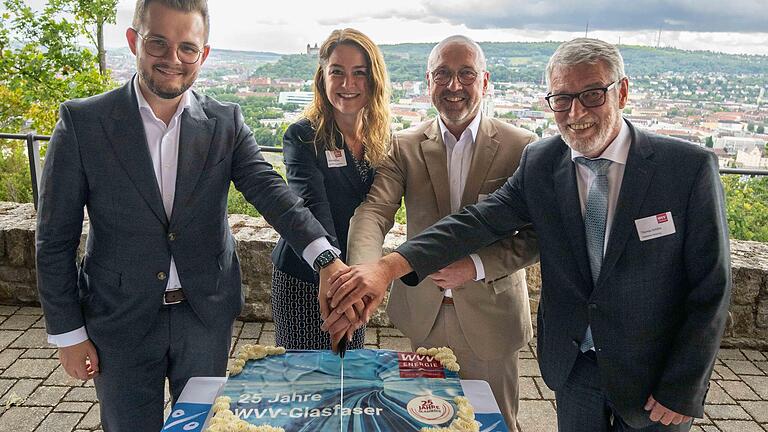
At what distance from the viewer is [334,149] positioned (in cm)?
251

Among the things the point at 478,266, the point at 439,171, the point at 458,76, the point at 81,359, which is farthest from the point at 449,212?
the point at 81,359

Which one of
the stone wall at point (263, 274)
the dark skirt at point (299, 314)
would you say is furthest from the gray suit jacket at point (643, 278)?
the stone wall at point (263, 274)

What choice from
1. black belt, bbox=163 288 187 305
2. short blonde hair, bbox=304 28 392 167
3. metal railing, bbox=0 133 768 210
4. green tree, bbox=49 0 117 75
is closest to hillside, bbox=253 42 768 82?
short blonde hair, bbox=304 28 392 167

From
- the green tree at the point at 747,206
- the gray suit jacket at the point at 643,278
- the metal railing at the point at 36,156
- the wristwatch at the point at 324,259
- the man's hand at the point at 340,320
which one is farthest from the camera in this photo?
the green tree at the point at 747,206

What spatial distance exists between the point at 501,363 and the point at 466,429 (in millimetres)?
863

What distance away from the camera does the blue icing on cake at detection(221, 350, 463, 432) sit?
5.14ft

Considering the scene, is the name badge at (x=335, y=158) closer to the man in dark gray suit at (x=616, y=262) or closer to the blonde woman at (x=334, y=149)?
the blonde woman at (x=334, y=149)

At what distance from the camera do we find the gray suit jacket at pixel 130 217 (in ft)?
6.16

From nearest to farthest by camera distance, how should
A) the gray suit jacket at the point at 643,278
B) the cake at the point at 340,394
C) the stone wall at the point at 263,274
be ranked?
the cake at the point at 340,394 < the gray suit jacket at the point at 643,278 < the stone wall at the point at 263,274

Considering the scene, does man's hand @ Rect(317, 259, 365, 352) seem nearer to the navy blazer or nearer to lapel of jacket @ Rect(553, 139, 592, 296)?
the navy blazer

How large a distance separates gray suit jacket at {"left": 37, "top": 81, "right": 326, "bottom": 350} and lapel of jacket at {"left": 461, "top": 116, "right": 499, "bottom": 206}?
1.98ft

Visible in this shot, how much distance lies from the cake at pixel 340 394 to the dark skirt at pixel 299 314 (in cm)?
63

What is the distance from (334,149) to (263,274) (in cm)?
229

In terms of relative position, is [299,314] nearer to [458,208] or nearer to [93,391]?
[458,208]
